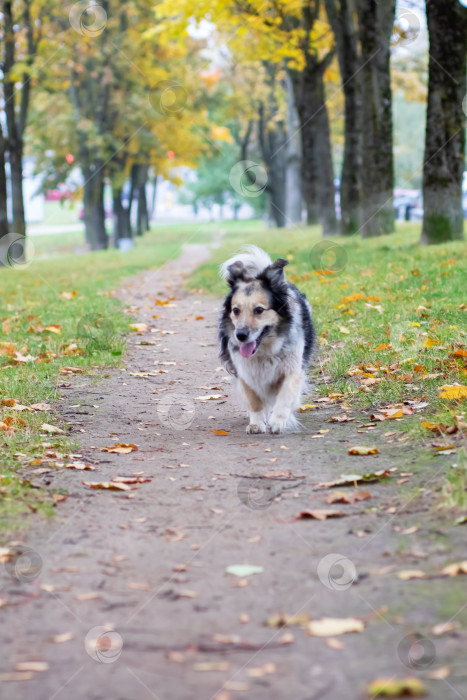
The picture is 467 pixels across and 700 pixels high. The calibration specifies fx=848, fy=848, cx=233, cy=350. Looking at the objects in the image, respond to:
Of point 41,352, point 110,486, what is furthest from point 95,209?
point 110,486

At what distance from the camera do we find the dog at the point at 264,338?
6.21 meters

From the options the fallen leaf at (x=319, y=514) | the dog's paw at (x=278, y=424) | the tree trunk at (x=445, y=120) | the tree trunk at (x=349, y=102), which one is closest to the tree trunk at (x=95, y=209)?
the tree trunk at (x=349, y=102)

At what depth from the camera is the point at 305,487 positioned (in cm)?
465

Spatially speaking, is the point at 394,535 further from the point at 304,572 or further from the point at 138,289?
the point at 138,289

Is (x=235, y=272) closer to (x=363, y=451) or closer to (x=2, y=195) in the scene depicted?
(x=363, y=451)

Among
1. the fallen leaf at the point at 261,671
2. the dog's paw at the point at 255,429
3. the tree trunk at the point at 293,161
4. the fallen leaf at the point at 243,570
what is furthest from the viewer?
the tree trunk at the point at 293,161

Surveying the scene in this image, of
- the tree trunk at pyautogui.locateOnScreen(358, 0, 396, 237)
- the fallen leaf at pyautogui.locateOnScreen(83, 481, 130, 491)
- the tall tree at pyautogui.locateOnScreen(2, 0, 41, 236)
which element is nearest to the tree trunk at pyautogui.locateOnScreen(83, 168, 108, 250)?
the tall tree at pyautogui.locateOnScreen(2, 0, 41, 236)

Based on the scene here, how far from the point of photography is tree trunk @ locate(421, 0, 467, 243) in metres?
13.7

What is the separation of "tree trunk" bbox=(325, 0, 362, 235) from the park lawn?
568 cm

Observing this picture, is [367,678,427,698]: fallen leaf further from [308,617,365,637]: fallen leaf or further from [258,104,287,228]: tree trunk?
[258,104,287,228]: tree trunk

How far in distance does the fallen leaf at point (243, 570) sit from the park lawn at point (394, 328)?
6.29 feet

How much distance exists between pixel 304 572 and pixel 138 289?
1343cm

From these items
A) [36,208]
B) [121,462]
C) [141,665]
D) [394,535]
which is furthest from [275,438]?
[36,208]

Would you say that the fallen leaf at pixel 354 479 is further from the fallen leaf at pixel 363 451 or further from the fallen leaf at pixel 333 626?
the fallen leaf at pixel 333 626
